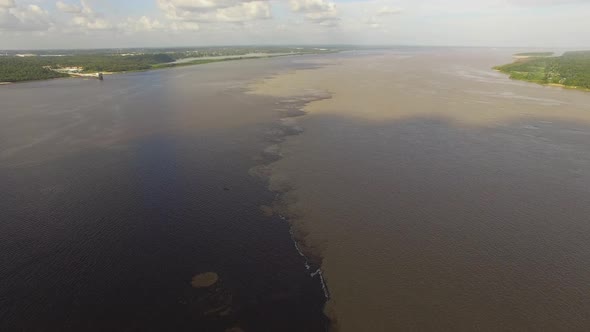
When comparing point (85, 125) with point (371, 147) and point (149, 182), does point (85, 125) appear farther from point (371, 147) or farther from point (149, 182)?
point (371, 147)

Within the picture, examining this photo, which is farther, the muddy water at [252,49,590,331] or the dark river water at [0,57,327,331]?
the muddy water at [252,49,590,331]

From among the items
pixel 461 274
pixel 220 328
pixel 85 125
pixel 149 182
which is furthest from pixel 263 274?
pixel 85 125

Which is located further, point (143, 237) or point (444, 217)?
point (444, 217)

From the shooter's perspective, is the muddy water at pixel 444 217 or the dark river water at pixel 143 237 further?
the muddy water at pixel 444 217
